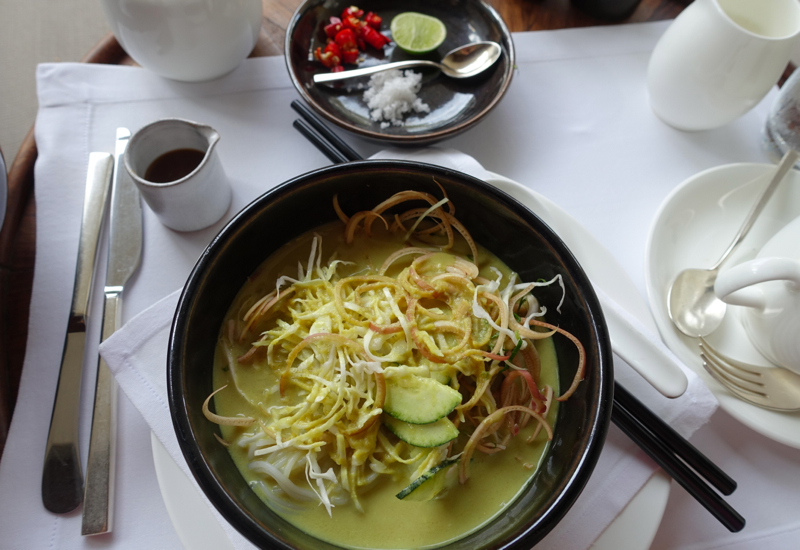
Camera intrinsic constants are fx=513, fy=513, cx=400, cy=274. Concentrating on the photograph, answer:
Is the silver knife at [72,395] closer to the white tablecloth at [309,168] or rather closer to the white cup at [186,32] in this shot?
the white tablecloth at [309,168]

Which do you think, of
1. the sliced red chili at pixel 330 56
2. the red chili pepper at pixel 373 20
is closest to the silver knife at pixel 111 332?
the sliced red chili at pixel 330 56

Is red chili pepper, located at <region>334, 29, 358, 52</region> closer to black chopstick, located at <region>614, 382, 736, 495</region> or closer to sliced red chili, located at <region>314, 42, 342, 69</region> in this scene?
sliced red chili, located at <region>314, 42, 342, 69</region>

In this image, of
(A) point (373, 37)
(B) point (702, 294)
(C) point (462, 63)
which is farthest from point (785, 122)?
(A) point (373, 37)

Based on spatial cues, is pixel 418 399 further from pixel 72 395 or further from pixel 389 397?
pixel 72 395

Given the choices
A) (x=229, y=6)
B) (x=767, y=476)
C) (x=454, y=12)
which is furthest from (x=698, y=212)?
(x=229, y=6)

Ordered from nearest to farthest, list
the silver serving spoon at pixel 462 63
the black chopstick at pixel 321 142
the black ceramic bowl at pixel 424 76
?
the black chopstick at pixel 321 142 < the black ceramic bowl at pixel 424 76 < the silver serving spoon at pixel 462 63

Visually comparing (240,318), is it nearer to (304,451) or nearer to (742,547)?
(304,451)

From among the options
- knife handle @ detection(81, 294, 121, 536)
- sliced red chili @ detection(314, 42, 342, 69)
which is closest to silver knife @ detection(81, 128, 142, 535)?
knife handle @ detection(81, 294, 121, 536)

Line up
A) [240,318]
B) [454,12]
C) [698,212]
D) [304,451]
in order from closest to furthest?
[304,451], [240,318], [698,212], [454,12]
